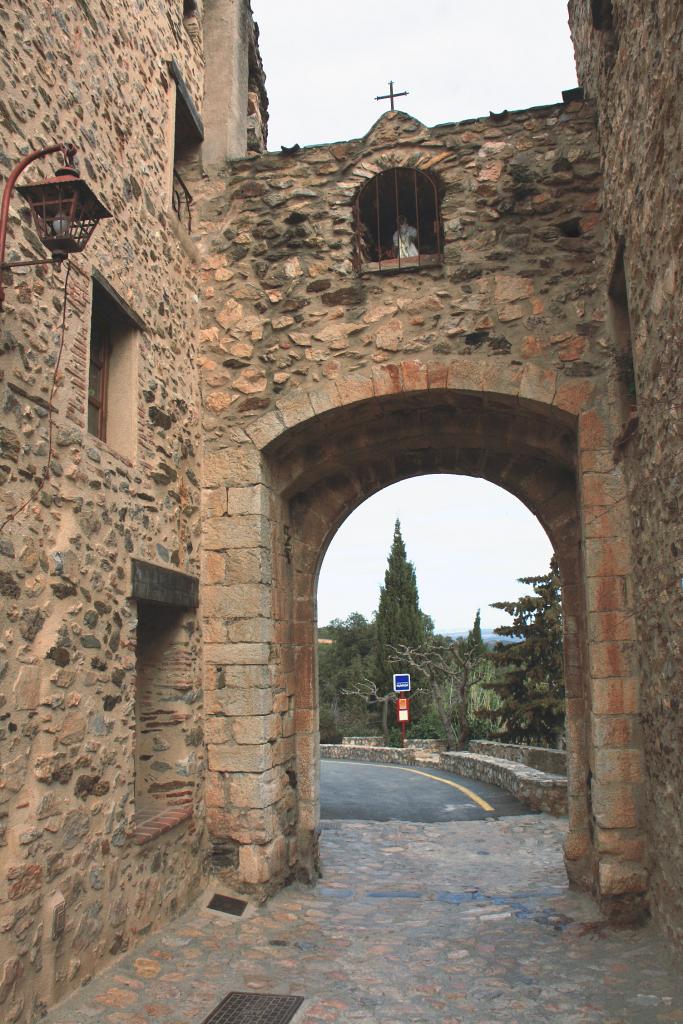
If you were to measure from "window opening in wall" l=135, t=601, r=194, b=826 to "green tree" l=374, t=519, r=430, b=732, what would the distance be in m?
18.0

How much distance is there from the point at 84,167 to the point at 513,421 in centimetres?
357

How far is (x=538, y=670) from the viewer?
13562mm

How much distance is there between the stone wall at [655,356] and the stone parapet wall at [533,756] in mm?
5340

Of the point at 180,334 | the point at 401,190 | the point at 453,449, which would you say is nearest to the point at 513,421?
the point at 453,449

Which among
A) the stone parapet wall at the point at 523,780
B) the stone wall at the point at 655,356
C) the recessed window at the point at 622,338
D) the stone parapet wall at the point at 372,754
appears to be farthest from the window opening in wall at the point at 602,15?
the stone parapet wall at the point at 372,754

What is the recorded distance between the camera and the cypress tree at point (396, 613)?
24000 millimetres

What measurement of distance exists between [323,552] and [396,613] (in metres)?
18.9

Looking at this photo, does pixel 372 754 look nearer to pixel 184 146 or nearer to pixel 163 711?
pixel 163 711

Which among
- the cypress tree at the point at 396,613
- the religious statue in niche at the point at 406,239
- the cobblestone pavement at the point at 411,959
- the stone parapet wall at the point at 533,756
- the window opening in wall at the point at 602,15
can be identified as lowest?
the cobblestone pavement at the point at 411,959

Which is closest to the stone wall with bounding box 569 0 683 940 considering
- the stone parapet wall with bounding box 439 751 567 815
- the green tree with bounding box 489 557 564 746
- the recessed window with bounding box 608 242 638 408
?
the recessed window with bounding box 608 242 638 408

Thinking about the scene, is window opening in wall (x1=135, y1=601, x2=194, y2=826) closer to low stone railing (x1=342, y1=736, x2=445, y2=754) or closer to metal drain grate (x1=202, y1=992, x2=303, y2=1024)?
metal drain grate (x1=202, y1=992, x2=303, y2=1024)

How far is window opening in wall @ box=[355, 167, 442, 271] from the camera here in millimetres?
6197

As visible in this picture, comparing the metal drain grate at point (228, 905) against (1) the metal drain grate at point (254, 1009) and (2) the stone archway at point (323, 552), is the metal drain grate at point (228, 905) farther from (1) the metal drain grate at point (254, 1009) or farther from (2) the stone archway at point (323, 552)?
(1) the metal drain grate at point (254, 1009)

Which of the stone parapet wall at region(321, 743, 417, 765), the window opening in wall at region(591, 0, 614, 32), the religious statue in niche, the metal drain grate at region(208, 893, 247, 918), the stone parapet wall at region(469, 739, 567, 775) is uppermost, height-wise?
the window opening in wall at region(591, 0, 614, 32)
